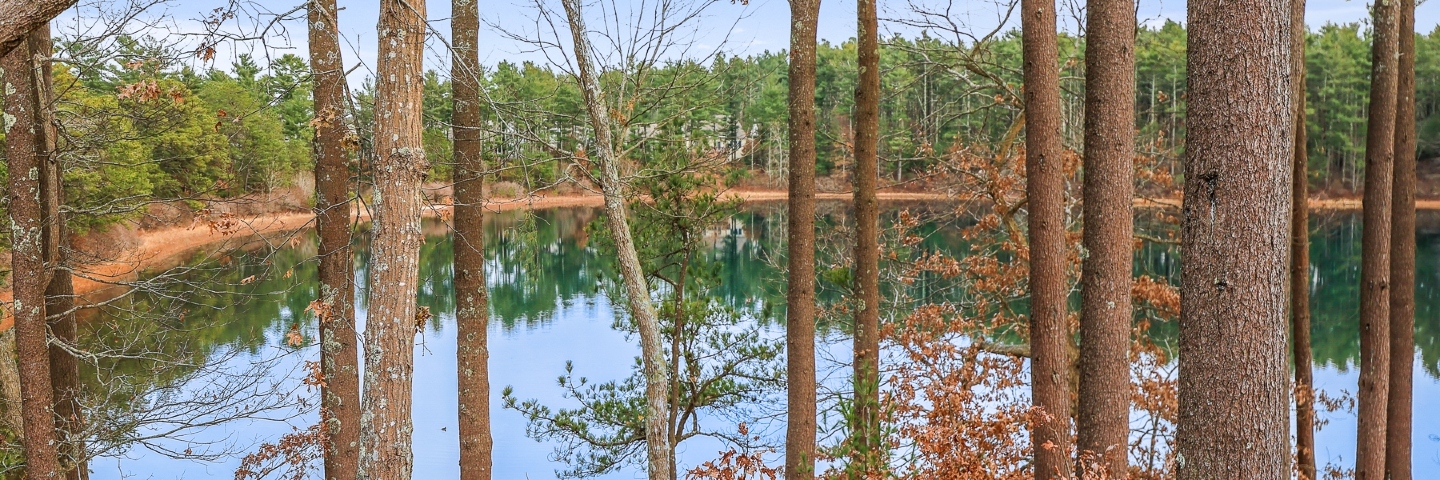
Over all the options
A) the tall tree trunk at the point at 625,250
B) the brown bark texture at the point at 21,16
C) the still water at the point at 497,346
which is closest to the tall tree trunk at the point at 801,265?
the tall tree trunk at the point at 625,250

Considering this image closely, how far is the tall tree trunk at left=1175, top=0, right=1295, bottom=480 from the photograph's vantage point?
2.92 m

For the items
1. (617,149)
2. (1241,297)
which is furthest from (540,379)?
(1241,297)

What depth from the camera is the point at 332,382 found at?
6.76 meters

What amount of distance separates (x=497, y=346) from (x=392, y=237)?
44.2ft

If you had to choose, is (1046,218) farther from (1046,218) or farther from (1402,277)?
(1402,277)

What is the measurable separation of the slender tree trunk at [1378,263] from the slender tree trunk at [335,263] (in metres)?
7.50

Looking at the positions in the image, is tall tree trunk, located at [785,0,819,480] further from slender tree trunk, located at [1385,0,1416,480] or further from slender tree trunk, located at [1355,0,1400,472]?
slender tree trunk, located at [1385,0,1416,480]

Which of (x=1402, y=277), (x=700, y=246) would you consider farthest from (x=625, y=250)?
(x=1402, y=277)

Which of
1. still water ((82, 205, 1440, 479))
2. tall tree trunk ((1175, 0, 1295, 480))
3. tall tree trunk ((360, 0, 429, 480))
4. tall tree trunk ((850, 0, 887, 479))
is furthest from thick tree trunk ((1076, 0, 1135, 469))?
tall tree trunk ((360, 0, 429, 480))

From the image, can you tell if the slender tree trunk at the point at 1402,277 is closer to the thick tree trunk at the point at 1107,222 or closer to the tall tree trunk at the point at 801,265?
the thick tree trunk at the point at 1107,222

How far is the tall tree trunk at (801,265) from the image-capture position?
20.2 ft

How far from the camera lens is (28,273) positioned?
540cm

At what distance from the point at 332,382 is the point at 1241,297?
590 cm

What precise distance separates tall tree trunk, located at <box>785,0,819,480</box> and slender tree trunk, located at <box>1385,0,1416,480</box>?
5046 mm
